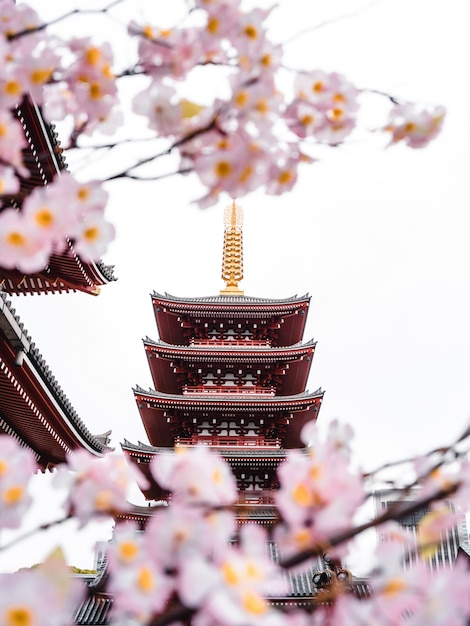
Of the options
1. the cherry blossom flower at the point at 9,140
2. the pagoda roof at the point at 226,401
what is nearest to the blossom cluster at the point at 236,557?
the cherry blossom flower at the point at 9,140

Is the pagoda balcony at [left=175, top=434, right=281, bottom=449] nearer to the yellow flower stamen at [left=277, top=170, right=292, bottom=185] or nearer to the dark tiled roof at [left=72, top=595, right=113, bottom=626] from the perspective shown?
the dark tiled roof at [left=72, top=595, right=113, bottom=626]

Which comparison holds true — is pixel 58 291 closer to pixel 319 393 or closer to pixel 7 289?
pixel 7 289

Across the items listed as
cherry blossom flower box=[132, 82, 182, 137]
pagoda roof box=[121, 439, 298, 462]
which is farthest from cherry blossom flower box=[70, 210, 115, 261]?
pagoda roof box=[121, 439, 298, 462]

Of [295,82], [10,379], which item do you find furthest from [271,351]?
[295,82]

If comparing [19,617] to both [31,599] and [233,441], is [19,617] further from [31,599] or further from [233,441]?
[233,441]

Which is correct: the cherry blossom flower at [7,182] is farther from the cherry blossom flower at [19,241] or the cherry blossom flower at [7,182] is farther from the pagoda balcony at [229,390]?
the pagoda balcony at [229,390]

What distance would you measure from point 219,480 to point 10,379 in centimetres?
676

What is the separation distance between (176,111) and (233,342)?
15.8 m

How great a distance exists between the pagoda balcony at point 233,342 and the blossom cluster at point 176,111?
15.2m

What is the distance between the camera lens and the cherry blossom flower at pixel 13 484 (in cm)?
106

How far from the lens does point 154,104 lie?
4.93ft

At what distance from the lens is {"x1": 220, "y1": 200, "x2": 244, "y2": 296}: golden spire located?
66.1 feet

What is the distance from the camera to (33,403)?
312 inches

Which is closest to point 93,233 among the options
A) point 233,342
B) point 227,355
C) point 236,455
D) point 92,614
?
point 92,614
